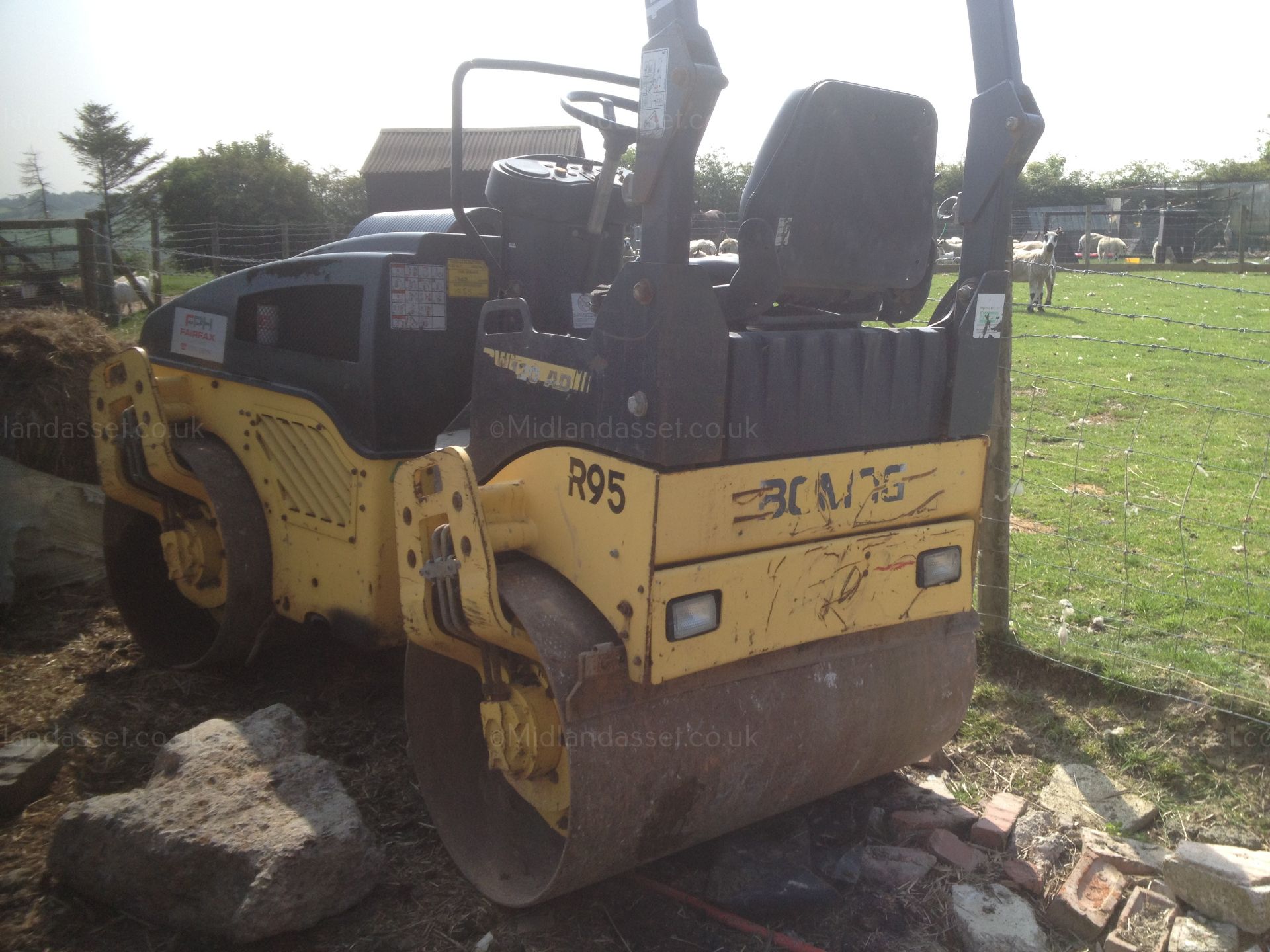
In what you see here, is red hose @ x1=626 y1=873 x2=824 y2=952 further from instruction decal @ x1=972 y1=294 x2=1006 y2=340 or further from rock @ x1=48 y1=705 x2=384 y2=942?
instruction decal @ x1=972 y1=294 x2=1006 y2=340

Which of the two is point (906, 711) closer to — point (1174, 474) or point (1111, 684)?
point (1111, 684)

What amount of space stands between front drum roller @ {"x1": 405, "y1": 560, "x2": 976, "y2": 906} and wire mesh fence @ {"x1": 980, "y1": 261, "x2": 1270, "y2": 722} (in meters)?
1.40

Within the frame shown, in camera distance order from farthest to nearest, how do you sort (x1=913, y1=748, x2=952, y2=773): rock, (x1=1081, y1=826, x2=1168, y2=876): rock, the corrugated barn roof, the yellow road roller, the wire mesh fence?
the corrugated barn roof < the wire mesh fence < (x1=913, y1=748, x2=952, y2=773): rock < (x1=1081, y1=826, x2=1168, y2=876): rock < the yellow road roller

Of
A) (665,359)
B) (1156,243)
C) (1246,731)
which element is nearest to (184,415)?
(665,359)

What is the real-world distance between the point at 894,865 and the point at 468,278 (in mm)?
2445

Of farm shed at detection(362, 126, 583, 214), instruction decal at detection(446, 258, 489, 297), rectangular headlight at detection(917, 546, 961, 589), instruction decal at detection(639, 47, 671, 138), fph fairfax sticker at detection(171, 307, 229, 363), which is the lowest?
rectangular headlight at detection(917, 546, 961, 589)

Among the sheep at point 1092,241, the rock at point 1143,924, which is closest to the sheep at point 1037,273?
the sheep at point 1092,241

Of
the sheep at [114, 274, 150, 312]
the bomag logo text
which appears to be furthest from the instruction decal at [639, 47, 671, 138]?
the sheep at [114, 274, 150, 312]

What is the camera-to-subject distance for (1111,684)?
14.1ft

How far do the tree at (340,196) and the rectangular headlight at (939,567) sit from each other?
25499mm

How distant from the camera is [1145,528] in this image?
5.99 m

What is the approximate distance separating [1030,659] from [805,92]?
2.86 metres

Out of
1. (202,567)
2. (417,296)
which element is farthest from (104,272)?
(417,296)

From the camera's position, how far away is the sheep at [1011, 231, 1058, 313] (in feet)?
59.7
